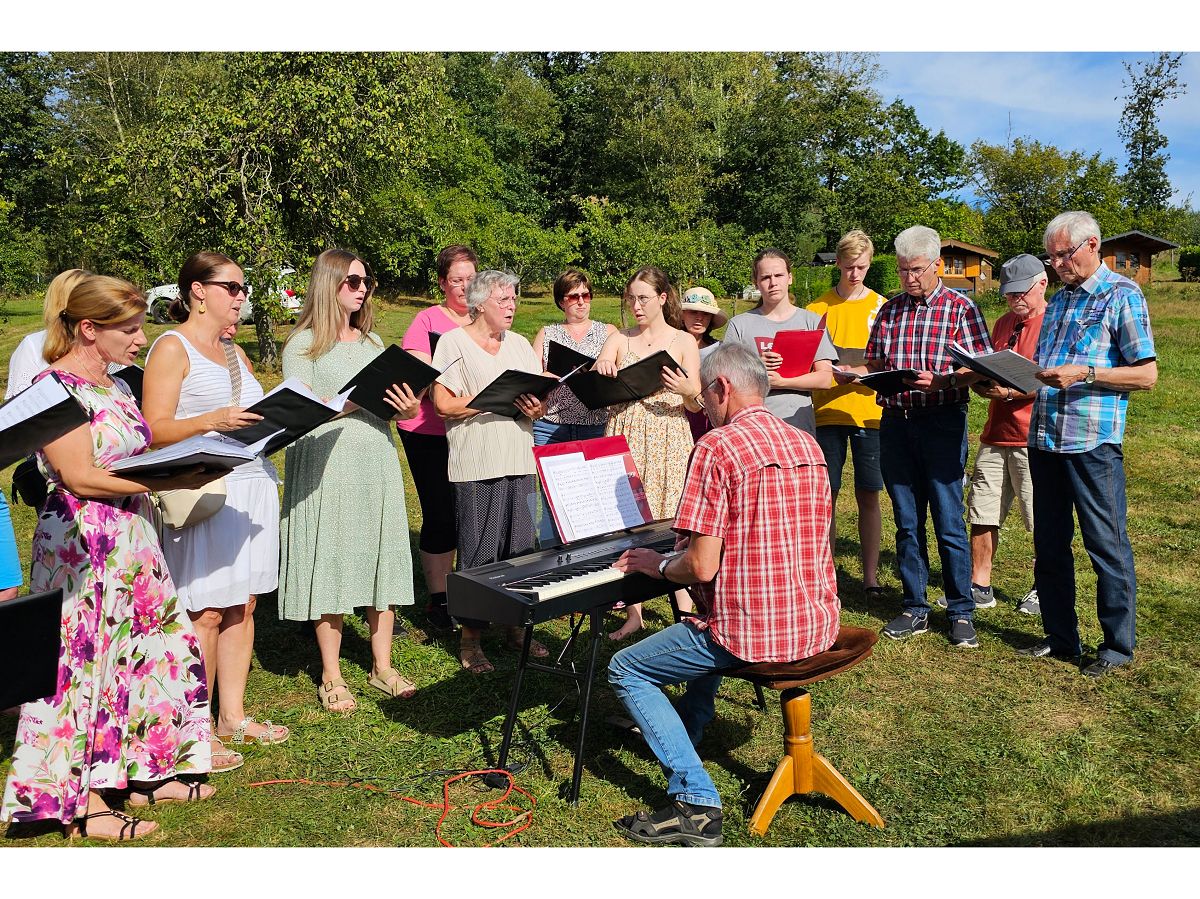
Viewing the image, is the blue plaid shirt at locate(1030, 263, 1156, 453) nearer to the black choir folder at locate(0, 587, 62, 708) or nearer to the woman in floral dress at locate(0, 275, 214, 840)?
the woman in floral dress at locate(0, 275, 214, 840)

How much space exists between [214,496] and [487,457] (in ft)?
4.95

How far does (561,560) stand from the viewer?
4.04 metres

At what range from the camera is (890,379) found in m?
5.31

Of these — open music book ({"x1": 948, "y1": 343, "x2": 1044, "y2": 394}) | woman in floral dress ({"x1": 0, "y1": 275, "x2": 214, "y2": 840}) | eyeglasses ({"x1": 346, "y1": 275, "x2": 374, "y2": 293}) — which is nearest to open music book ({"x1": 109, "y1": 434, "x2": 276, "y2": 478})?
woman in floral dress ({"x1": 0, "y1": 275, "x2": 214, "y2": 840})

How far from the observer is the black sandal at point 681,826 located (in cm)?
347

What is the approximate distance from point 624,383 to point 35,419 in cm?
298

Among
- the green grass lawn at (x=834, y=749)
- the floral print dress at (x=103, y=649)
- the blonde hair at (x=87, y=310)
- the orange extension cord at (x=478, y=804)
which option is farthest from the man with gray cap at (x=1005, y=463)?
the blonde hair at (x=87, y=310)

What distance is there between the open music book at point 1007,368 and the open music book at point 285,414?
3.12 meters

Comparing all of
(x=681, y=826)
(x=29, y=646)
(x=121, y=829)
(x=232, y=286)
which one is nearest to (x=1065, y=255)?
(x=681, y=826)

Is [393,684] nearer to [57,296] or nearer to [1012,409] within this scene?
[57,296]

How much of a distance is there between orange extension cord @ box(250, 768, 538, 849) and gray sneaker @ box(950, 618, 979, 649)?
9.55 ft

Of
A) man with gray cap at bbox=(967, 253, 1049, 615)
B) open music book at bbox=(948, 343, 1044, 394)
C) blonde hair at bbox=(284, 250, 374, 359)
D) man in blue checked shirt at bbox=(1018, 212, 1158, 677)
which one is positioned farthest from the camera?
man with gray cap at bbox=(967, 253, 1049, 615)

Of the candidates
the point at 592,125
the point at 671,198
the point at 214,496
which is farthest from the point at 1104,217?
the point at 214,496

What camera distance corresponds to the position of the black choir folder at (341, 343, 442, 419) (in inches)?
171
